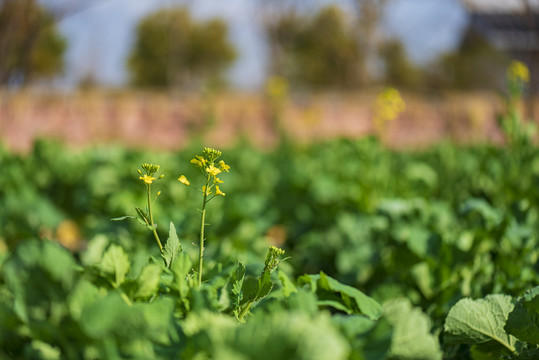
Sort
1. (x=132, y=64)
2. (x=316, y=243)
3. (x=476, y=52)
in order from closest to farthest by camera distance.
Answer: (x=316, y=243) < (x=476, y=52) < (x=132, y=64)

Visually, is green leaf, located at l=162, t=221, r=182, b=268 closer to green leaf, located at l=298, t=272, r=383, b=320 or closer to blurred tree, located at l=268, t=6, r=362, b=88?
green leaf, located at l=298, t=272, r=383, b=320

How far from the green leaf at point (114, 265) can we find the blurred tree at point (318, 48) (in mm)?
18127

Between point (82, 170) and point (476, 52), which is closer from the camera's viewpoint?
point (82, 170)

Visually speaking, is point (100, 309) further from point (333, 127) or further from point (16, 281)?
point (333, 127)

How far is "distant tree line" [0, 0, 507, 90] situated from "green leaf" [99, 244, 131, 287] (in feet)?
16.8

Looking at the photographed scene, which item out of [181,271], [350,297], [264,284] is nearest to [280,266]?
[350,297]

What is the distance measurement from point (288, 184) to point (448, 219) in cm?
168

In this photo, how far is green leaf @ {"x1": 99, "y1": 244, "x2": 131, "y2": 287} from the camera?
3.02 feet

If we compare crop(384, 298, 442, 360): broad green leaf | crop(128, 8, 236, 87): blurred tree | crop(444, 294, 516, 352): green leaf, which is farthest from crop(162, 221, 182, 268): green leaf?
crop(128, 8, 236, 87): blurred tree

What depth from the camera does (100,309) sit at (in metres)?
0.71

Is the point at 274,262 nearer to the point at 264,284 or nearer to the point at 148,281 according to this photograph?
the point at 264,284

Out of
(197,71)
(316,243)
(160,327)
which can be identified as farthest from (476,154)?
Result: (197,71)

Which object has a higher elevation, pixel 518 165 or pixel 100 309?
pixel 100 309

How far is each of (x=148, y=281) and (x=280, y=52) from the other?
2876 centimetres
